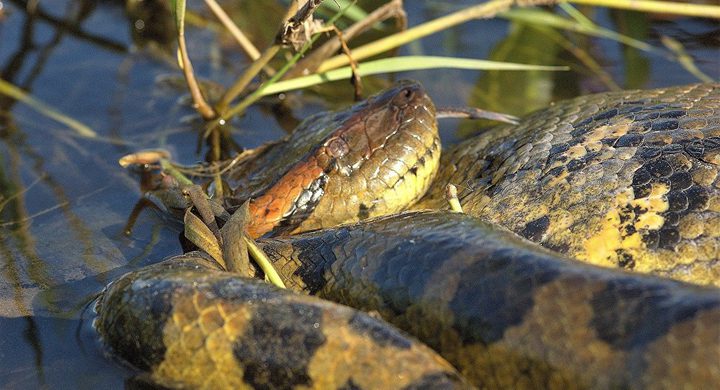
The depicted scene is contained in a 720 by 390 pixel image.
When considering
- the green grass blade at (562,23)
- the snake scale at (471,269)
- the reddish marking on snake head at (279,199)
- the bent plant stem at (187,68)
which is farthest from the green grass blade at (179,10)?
the green grass blade at (562,23)

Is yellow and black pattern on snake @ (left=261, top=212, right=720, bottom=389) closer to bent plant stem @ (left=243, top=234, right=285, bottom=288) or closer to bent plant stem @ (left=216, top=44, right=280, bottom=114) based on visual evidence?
bent plant stem @ (left=243, top=234, right=285, bottom=288)

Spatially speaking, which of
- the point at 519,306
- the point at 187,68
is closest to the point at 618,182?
the point at 519,306

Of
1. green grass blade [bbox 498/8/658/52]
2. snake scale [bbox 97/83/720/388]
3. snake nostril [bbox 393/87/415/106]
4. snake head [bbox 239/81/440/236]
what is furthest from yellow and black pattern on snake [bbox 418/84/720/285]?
green grass blade [bbox 498/8/658/52]

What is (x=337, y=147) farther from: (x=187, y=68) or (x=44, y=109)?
(x=44, y=109)

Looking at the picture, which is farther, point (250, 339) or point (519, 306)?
point (250, 339)

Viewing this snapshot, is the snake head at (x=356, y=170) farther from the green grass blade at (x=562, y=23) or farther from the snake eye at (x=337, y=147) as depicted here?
the green grass blade at (x=562, y=23)

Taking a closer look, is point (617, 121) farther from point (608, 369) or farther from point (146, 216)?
point (146, 216)
